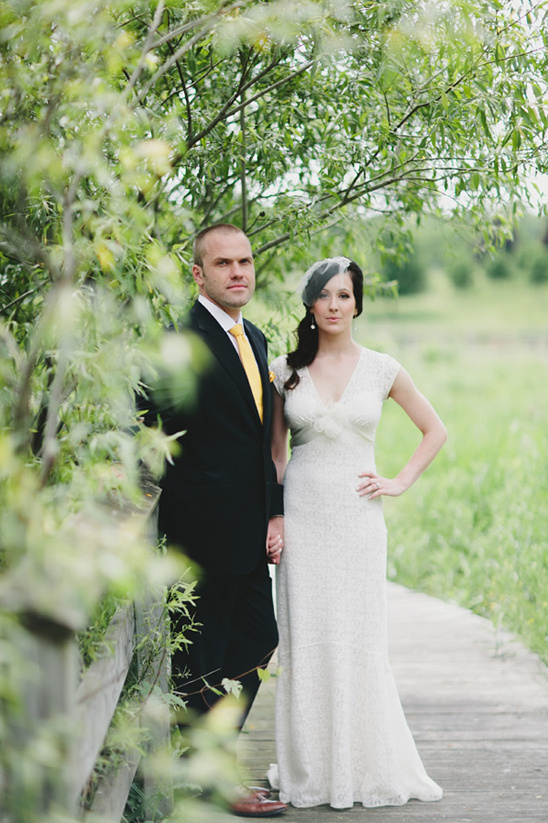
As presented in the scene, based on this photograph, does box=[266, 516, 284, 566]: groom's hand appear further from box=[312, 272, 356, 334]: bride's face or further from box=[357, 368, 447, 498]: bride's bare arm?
box=[312, 272, 356, 334]: bride's face

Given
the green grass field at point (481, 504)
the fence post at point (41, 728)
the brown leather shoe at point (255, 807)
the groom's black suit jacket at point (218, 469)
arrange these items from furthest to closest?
the green grass field at point (481, 504) < the brown leather shoe at point (255, 807) < the groom's black suit jacket at point (218, 469) < the fence post at point (41, 728)

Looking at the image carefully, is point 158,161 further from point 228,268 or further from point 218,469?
point 218,469

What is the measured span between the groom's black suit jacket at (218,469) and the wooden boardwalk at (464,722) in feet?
3.30

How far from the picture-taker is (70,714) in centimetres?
127

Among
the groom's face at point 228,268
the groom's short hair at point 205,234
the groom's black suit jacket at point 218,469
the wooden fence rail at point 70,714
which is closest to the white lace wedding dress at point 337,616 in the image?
the groom's black suit jacket at point 218,469

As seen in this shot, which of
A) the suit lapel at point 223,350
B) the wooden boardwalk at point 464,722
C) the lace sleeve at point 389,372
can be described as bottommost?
the wooden boardwalk at point 464,722

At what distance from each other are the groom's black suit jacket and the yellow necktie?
5cm

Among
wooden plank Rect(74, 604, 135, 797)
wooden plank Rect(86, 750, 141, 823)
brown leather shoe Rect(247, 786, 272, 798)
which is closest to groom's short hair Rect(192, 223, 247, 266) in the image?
wooden plank Rect(74, 604, 135, 797)

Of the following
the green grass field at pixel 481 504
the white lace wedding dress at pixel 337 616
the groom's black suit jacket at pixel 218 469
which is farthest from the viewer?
the green grass field at pixel 481 504

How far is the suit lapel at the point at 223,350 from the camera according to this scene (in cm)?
311

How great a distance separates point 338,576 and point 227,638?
1.54 ft

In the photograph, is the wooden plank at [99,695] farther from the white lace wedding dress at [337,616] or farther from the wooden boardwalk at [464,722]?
the wooden boardwalk at [464,722]

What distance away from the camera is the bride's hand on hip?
332 cm

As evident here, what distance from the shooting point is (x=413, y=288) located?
184 ft
